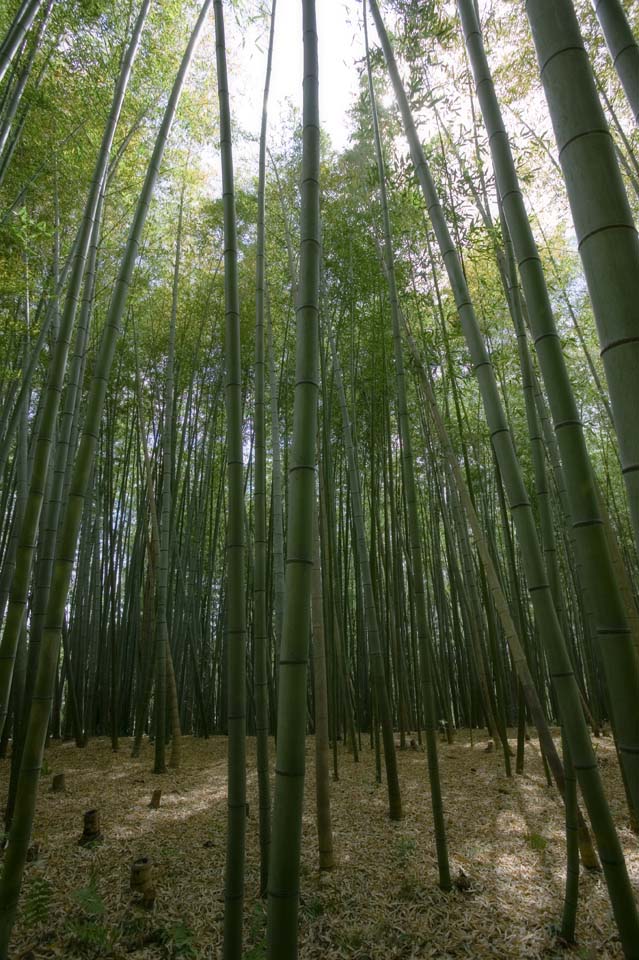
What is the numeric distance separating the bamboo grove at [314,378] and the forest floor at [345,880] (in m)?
0.17

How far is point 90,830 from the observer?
249cm

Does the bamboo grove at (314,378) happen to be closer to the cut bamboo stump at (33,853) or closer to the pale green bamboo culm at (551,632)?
the pale green bamboo culm at (551,632)

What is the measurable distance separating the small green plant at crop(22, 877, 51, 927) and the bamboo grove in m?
0.49

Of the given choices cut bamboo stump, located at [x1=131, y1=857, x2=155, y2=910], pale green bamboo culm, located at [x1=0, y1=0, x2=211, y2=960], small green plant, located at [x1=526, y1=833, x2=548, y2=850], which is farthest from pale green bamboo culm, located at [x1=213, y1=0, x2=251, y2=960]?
small green plant, located at [x1=526, y1=833, x2=548, y2=850]

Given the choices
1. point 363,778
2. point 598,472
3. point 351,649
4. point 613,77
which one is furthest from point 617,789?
point 598,472

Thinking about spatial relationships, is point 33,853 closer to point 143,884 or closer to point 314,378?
point 143,884

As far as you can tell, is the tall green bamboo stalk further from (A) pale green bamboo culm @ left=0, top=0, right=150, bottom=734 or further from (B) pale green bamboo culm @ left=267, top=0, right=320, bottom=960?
(A) pale green bamboo culm @ left=0, top=0, right=150, bottom=734

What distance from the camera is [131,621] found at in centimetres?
572

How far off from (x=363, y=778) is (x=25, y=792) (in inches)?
114

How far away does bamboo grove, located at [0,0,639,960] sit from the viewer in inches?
34.3

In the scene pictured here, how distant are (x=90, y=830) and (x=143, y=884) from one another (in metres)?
0.64

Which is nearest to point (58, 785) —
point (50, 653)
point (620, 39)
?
point (50, 653)

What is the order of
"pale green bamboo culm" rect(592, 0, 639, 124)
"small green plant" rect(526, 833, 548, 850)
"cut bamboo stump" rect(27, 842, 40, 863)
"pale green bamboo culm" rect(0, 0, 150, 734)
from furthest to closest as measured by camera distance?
"small green plant" rect(526, 833, 548, 850)
"cut bamboo stump" rect(27, 842, 40, 863)
"pale green bamboo culm" rect(0, 0, 150, 734)
"pale green bamboo culm" rect(592, 0, 639, 124)

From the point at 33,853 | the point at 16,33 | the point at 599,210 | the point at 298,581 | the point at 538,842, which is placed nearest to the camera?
the point at 599,210
